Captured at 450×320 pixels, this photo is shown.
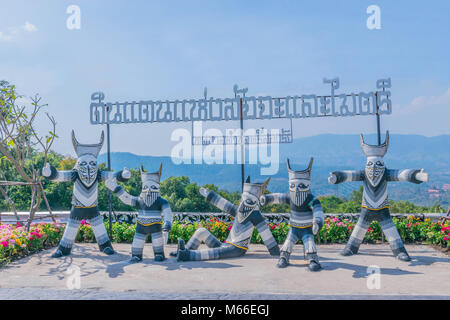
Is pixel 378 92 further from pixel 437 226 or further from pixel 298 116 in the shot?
pixel 437 226

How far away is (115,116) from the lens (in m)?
9.37

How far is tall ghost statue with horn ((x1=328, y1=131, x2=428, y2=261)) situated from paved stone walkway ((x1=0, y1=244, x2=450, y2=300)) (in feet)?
1.45

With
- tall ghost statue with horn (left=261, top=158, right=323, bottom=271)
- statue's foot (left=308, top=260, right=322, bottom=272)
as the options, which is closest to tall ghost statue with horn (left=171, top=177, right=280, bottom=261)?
tall ghost statue with horn (left=261, top=158, right=323, bottom=271)

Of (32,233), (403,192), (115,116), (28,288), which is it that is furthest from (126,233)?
(403,192)

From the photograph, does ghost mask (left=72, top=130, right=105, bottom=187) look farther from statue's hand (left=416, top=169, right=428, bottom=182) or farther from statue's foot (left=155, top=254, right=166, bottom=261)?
statue's hand (left=416, top=169, right=428, bottom=182)

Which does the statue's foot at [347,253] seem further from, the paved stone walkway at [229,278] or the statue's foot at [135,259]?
the statue's foot at [135,259]

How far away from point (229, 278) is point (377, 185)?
10.6 feet

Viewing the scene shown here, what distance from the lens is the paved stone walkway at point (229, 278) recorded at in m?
5.29

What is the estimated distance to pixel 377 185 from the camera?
7.25m

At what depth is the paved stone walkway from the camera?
17.4 feet

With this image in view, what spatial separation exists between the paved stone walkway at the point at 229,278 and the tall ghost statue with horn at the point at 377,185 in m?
0.44

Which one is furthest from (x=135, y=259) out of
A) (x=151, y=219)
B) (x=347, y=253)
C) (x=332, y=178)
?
(x=347, y=253)

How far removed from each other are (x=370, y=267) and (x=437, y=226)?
3147 millimetres

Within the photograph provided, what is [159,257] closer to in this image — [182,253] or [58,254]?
[182,253]
